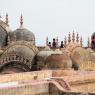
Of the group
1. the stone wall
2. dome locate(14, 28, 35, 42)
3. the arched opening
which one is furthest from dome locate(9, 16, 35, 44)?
the stone wall

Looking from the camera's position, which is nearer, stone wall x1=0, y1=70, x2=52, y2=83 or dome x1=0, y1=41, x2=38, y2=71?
stone wall x1=0, y1=70, x2=52, y2=83

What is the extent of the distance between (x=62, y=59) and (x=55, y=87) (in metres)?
6.74

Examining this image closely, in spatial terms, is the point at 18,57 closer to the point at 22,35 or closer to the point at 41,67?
the point at 41,67

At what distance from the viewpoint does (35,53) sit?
23.0m

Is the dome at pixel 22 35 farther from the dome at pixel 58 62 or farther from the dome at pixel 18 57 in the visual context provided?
the dome at pixel 58 62

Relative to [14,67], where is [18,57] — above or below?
above

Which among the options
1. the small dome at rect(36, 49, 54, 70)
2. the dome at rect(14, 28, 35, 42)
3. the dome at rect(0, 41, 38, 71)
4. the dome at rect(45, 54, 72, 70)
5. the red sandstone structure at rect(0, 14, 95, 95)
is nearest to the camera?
the red sandstone structure at rect(0, 14, 95, 95)

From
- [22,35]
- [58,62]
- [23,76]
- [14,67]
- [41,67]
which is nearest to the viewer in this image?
[23,76]

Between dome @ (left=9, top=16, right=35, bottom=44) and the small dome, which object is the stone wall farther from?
dome @ (left=9, top=16, right=35, bottom=44)

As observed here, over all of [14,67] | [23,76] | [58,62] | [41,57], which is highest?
[41,57]

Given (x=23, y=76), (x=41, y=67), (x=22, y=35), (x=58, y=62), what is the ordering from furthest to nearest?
(x=22, y=35), (x=41, y=67), (x=58, y=62), (x=23, y=76)

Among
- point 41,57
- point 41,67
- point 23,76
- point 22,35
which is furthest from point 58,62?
point 22,35

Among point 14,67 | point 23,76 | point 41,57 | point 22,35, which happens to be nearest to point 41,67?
point 41,57

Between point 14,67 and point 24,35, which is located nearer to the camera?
point 14,67
